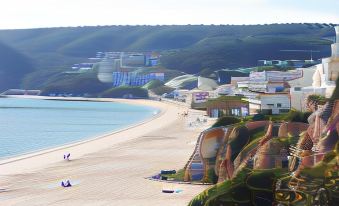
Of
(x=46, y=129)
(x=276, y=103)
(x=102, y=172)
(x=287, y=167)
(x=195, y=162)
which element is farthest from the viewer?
(x=46, y=129)

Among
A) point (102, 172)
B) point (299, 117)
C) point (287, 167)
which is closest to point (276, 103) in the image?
point (299, 117)

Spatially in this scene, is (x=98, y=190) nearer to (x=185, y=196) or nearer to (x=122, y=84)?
(x=185, y=196)

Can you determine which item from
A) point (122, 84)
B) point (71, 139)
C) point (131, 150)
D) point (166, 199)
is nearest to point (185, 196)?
point (166, 199)

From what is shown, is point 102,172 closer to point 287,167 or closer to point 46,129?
point 287,167

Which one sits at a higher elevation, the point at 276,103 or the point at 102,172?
the point at 276,103

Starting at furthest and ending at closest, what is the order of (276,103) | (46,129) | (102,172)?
(46,129)
(102,172)
(276,103)

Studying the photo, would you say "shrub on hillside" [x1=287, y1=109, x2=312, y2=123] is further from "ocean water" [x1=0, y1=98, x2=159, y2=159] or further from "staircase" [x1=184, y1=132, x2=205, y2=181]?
"ocean water" [x1=0, y1=98, x2=159, y2=159]

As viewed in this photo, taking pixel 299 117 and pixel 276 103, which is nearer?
pixel 299 117

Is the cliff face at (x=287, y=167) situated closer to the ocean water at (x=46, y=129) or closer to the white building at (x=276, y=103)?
the white building at (x=276, y=103)

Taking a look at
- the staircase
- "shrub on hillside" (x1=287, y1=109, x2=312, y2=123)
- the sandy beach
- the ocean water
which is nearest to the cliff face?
"shrub on hillside" (x1=287, y1=109, x2=312, y2=123)
